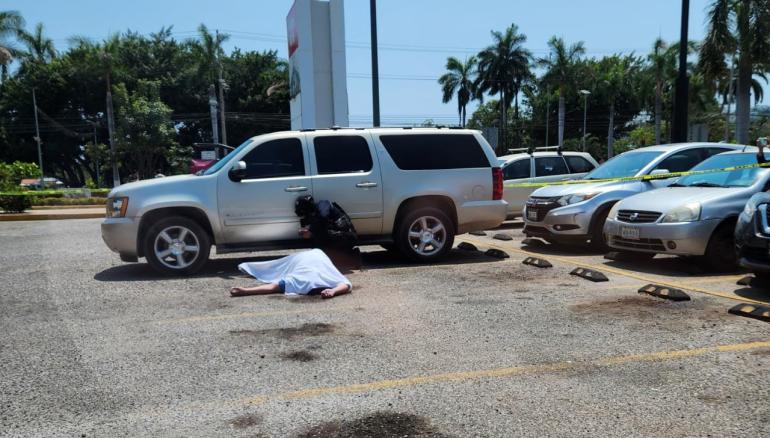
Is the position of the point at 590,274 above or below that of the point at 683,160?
below

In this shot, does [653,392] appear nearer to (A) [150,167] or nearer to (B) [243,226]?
(B) [243,226]

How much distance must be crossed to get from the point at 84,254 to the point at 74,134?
49.6 meters

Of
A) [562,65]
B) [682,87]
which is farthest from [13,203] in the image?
[562,65]

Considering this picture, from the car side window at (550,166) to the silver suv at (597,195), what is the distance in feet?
10.2

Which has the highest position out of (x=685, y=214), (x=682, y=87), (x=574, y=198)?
(x=682, y=87)

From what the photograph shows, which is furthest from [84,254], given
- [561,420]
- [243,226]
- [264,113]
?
[264,113]

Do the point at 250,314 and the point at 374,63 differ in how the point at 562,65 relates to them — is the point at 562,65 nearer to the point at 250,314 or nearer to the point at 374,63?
the point at 374,63

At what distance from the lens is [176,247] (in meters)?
7.68

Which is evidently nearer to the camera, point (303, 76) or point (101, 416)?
point (101, 416)

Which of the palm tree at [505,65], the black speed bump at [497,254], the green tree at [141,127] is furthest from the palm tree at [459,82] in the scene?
the black speed bump at [497,254]

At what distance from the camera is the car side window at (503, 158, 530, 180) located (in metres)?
13.7

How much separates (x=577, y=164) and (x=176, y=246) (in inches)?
386

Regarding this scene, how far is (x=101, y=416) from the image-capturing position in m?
3.40

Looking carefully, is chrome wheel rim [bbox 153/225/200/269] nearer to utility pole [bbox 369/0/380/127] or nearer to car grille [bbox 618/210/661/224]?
car grille [bbox 618/210/661/224]
